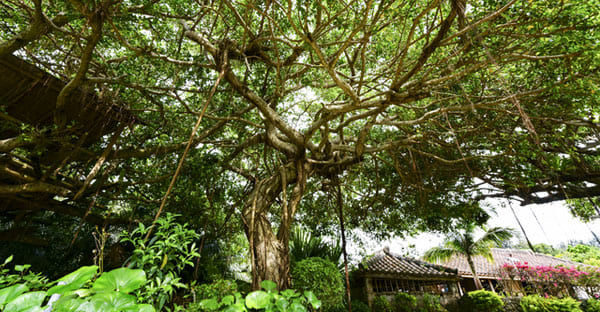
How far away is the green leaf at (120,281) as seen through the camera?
3.01 feet

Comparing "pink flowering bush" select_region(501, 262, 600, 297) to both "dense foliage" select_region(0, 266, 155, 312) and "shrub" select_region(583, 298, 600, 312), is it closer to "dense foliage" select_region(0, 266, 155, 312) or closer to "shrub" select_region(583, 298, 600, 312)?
"shrub" select_region(583, 298, 600, 312)

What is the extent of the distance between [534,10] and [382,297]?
10623 millimetres

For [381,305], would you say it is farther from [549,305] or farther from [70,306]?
[70,306]

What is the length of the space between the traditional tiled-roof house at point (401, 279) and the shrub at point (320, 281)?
6.42 metres

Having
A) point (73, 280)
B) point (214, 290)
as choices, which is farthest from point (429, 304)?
point (73, 280)

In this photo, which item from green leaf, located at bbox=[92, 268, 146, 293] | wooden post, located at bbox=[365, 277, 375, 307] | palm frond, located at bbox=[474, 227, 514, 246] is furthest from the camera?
palm frond, located at bbox=[474, 227, 514, 246]

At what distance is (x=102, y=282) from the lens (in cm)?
94

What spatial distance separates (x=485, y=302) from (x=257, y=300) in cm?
1279

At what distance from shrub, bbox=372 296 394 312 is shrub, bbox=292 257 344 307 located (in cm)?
713

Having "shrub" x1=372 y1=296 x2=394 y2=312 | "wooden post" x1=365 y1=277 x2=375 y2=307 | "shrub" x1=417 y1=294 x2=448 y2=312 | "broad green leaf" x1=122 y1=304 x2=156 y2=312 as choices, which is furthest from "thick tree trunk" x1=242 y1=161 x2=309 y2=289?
"shrub" x1=417 y1=294 x2=448 y2=312

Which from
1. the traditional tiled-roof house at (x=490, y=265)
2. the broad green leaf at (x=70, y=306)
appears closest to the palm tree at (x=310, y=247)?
the broad green leaf at (x=70, y=306)

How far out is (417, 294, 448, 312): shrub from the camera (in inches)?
404

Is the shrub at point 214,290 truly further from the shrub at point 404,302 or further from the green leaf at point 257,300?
the shrub at point 404,302

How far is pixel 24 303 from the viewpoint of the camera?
2.37 ft
